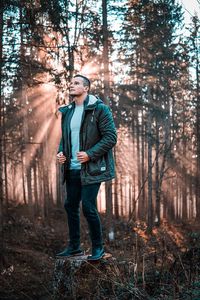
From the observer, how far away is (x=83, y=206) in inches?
201

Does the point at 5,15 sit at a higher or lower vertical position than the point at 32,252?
higher

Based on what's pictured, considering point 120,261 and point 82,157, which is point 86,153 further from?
point 120,261

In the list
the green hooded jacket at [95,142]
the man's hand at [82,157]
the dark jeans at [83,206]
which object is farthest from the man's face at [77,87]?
the dark jeans at [83,206]

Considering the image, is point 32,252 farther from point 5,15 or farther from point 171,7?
point 171,7

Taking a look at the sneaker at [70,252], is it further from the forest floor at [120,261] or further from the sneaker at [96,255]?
the forest floor at [120,261]

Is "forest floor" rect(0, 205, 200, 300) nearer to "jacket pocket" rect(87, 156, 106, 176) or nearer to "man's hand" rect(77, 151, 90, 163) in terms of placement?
"jacket pocket" rect(87, 156, 106, 176)

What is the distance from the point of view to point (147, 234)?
2141cm

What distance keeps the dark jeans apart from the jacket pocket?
190mm

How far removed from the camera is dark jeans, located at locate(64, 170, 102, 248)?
5055mm

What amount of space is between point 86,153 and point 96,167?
27cm

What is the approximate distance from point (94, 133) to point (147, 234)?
17.4 m

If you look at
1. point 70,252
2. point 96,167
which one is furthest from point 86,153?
point 70,252

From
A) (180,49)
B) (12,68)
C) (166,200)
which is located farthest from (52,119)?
(12,68)

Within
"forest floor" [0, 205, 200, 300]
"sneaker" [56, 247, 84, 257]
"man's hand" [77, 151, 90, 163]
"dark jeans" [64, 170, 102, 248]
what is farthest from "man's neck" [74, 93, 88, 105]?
"sneaker" [56, 247, 84, 257]
